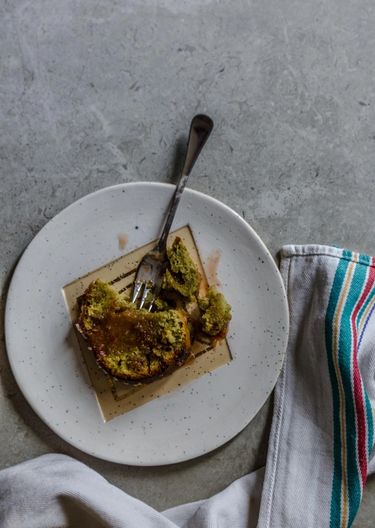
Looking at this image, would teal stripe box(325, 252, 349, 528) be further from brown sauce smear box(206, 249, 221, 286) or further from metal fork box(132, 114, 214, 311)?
metal fork box(132, 114, 214, 311)

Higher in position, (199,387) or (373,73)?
(373,73)

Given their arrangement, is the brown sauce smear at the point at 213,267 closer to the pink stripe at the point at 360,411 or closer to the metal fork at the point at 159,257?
the metal fork at the point at 159,257

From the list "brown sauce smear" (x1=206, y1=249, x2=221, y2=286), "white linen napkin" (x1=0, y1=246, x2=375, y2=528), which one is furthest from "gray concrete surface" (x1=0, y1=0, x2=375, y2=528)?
"brown sauce smear" (x1=206, y1=249, x2=221, y2=286)

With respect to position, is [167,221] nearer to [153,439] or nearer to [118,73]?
[118,73]

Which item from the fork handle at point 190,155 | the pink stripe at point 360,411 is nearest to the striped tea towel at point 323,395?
the pink stripe at point 360,411

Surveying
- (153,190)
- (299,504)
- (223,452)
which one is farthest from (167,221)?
(299,504)
